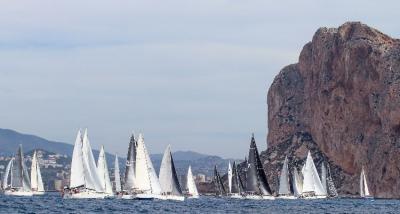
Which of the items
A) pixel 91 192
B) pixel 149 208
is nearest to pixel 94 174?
pixel 91 192

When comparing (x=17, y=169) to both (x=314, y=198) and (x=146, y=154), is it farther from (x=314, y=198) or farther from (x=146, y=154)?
(x=314, y=198)

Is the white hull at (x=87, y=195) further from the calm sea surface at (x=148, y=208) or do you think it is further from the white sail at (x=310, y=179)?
the white sail at (x=310, y=179)

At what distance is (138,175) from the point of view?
Result: 443 feet

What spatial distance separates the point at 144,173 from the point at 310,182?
193 ft

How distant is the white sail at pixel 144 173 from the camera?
13395 centimetres

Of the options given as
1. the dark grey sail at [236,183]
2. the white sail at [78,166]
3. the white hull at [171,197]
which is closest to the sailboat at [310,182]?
the dark grey sail at [236,183]

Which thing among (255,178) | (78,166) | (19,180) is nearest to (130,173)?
(78,166)

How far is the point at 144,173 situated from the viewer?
13488 cm

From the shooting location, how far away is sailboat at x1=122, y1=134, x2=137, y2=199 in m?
137

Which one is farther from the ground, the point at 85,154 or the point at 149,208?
the point at 85,154

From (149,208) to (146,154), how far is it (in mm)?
25244

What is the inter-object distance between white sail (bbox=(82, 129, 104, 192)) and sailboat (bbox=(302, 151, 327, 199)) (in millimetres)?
54855

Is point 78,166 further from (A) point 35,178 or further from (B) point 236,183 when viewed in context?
(A) point 35,178

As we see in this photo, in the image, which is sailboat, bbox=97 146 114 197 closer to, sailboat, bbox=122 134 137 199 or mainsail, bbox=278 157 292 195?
sailboat, bbox=122 134 137 199
